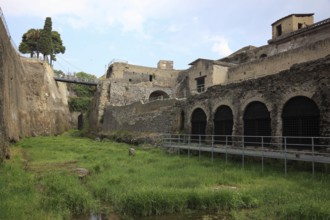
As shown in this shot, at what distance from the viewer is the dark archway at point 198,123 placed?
2120cm

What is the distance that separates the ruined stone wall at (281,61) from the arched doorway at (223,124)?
7.69 metres

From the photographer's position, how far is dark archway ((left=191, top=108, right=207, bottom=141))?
2120 cm

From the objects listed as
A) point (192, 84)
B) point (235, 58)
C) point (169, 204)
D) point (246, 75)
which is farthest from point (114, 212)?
point (235, 58)

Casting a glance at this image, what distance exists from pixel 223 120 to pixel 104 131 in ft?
74.7

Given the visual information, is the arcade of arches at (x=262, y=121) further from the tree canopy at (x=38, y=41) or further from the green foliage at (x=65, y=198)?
the tree canopy at (x=38, y=41)

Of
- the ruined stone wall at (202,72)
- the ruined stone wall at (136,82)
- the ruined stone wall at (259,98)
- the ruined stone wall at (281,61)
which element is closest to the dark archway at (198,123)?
the ruined stone wall at (259,98)

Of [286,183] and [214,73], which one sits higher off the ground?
[214,73]

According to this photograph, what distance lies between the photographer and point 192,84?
124ft

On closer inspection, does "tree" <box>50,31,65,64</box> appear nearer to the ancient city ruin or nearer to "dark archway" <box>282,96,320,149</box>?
the ancient city ruin

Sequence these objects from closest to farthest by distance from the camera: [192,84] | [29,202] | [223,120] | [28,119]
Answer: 1. [29,202]
2. [223,120]
3. [28,119]
4. [192,84]

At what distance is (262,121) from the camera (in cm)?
1627

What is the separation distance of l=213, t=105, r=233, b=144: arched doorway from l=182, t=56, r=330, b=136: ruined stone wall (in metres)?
0.31

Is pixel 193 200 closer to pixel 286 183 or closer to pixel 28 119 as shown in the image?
pixel 286 183

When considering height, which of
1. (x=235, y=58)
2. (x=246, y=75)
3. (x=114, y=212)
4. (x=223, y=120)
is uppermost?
(x=235, y=58)
